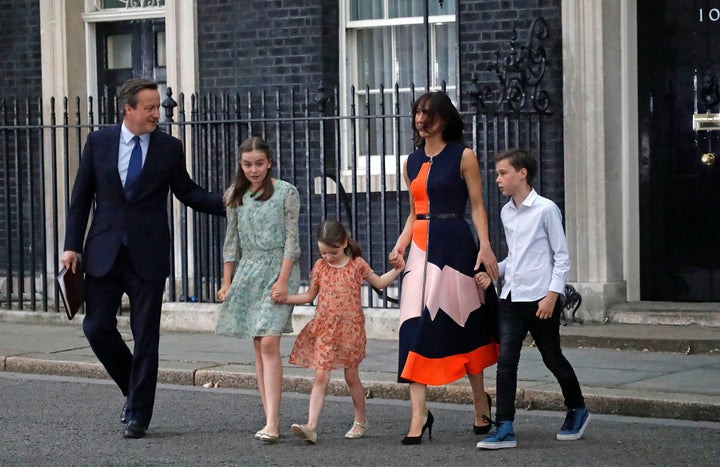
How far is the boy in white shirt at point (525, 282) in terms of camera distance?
7.23 meters

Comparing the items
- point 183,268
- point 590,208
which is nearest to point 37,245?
point 183,268

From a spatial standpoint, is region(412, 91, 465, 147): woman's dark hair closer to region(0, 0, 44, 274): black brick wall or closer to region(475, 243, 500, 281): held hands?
region(475, 243, 500, 281): held hands

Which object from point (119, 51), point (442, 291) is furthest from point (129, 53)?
point (442, 291)

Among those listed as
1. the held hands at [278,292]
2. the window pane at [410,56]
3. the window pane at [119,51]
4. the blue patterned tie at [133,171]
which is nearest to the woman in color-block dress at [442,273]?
the held hands at [278,292]

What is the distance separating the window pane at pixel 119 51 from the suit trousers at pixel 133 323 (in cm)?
701

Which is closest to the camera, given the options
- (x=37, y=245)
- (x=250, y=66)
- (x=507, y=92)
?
(x=507, y=92)

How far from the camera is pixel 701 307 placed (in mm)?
11031

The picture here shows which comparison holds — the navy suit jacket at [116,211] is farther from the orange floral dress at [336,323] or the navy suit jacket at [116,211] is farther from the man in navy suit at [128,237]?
the orange floral dress at [336,323]

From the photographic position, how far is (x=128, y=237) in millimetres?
7801

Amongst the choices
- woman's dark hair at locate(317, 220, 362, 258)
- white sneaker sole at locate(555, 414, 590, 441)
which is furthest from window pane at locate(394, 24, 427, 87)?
white sneaker sole at locate(555, 414, 590, 441)

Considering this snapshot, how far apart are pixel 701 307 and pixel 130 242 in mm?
4955

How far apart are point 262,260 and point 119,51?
751cm

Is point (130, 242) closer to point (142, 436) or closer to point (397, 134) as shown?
point (142, 436)

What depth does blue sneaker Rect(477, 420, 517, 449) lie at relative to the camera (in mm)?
7176
